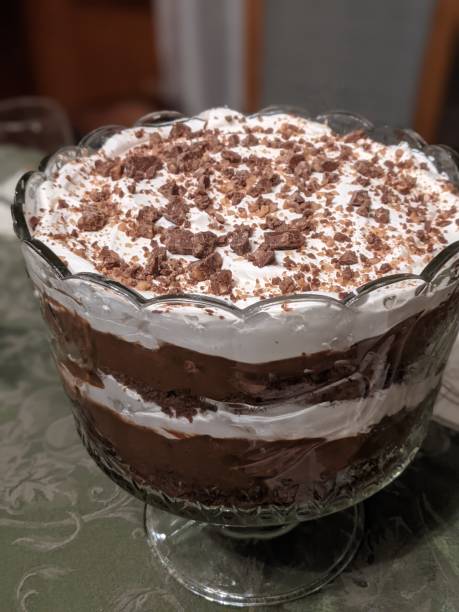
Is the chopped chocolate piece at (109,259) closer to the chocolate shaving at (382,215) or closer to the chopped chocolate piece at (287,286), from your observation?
the chopped chocolate piece at (287,286)

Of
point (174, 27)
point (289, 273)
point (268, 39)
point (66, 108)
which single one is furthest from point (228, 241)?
point (66, 108)

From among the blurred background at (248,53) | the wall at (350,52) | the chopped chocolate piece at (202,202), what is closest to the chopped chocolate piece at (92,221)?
the chopped chocolate piece at (202,202)

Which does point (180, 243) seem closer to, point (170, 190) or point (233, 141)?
point (170, 190)

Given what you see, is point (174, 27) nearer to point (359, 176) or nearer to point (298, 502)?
point (359, 176)

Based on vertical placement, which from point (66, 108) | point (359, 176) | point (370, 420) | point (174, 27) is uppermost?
point (359, 176)

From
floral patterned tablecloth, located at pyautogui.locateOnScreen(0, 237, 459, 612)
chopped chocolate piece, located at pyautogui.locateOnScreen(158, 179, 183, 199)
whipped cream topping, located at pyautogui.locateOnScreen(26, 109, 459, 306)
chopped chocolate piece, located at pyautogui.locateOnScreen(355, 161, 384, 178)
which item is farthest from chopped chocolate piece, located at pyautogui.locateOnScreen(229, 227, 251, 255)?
floral patterned tablecloth, located at pyautogui.locateOnScreen(0, 237, 459, 612)

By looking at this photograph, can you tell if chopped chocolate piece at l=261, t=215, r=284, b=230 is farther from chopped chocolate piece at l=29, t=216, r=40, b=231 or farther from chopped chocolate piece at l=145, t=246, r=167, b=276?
chopped chocolate piece at l=29, t=216, r=40, b=231
